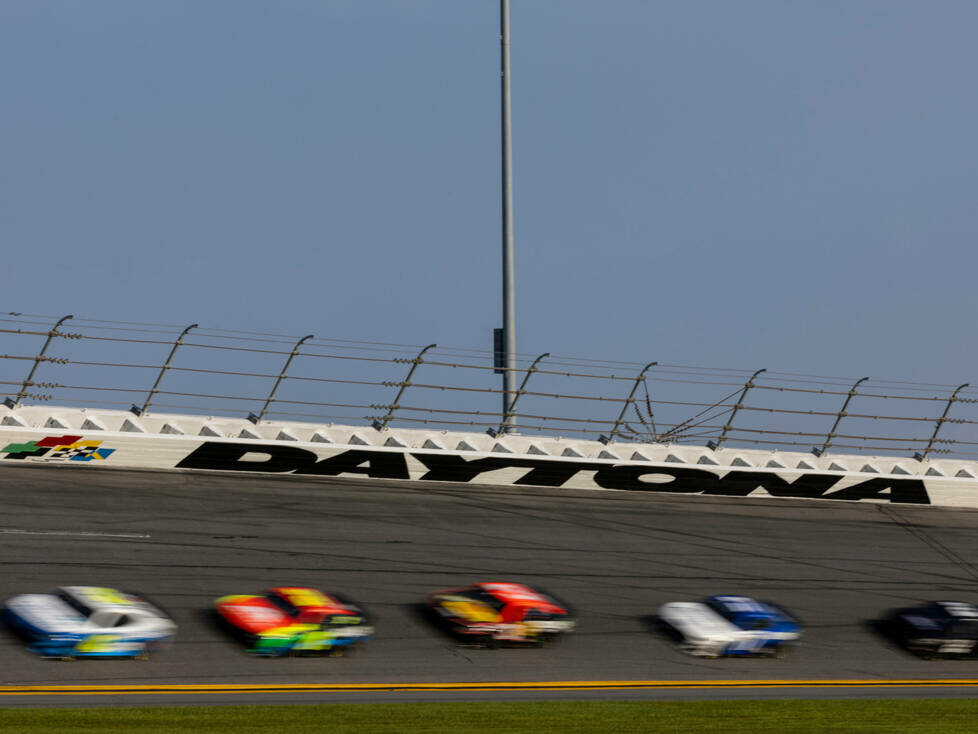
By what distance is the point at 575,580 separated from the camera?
17.6 m

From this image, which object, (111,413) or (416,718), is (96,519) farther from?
(416,718)

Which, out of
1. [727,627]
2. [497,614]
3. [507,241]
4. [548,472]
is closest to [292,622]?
[497,614]

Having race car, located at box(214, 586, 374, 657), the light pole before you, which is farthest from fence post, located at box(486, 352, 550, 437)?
race car, located at box(214, 586, 374, 657)

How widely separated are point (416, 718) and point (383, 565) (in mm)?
5701

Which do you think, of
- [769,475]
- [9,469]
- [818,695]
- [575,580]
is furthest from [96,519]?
[769,475]

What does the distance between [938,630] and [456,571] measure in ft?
21.8

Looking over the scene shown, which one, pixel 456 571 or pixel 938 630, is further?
pixel 456 571

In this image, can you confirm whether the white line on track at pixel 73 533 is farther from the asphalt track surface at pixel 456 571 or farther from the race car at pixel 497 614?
the race car at pixel 497 614

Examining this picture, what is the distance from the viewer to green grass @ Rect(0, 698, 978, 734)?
10281 mm

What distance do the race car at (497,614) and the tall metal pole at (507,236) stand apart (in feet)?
23.0

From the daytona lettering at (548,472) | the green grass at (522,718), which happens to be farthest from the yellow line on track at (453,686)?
the daytona lettering at (548,472)

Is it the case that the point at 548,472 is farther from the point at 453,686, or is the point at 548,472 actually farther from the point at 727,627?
the point at 453,686

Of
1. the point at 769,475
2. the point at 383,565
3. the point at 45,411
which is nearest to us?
the point at 383,565

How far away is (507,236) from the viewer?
24031 mm
